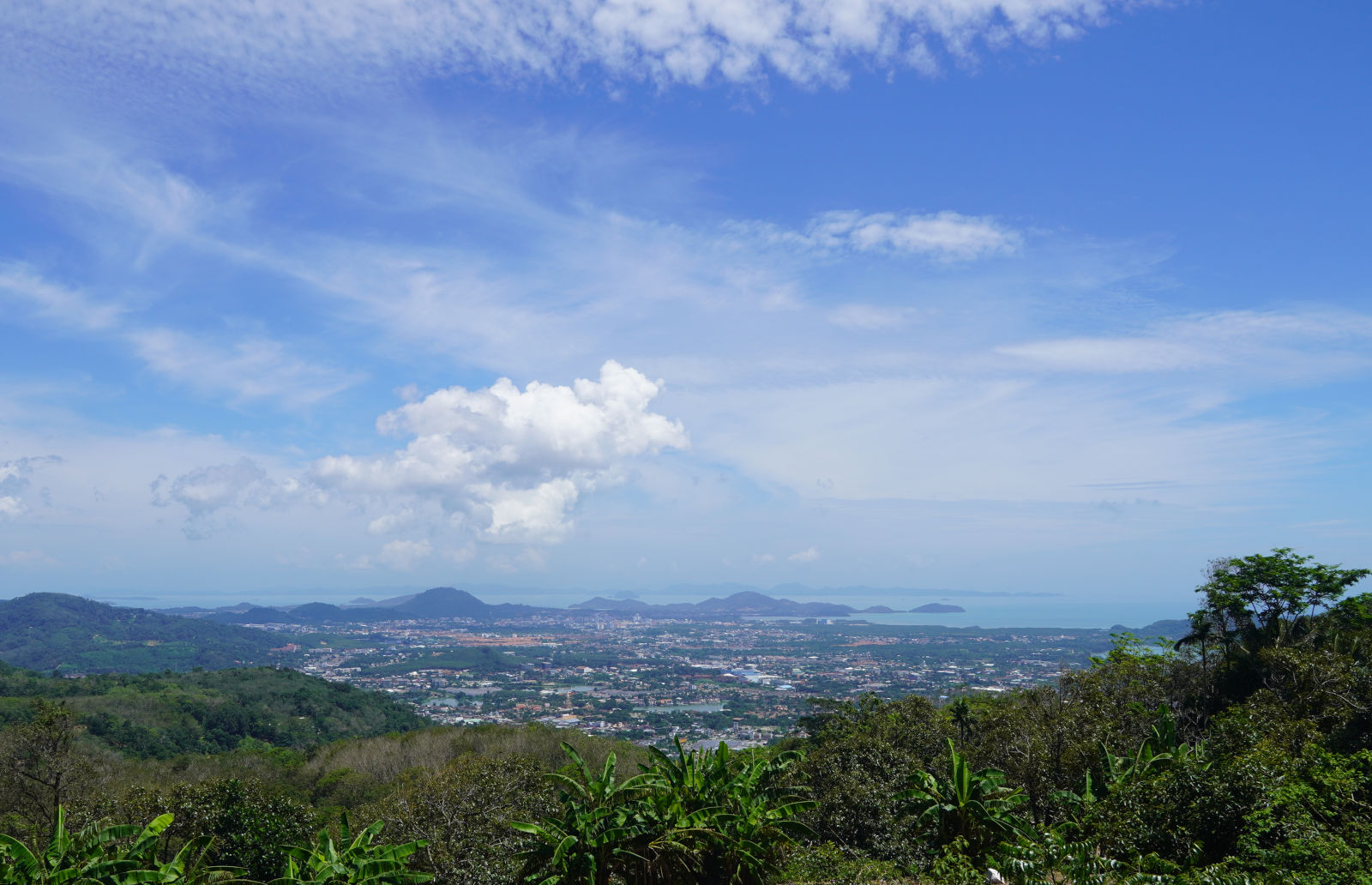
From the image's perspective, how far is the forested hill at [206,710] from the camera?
5562 cm

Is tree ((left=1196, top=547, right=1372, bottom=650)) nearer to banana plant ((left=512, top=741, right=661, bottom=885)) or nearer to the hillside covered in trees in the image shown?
the hillside covered in trees

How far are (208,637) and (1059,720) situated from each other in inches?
7885

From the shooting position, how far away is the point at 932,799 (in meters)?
12.1

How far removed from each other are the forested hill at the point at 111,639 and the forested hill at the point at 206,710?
218 feet

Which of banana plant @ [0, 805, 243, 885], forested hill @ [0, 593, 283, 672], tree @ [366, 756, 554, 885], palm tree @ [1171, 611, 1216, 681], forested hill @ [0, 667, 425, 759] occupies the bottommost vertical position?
forested hill @ [0, 593, 283, 672]

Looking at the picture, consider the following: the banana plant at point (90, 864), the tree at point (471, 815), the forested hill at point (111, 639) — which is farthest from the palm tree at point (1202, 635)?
the forested hill at point (111, 639)

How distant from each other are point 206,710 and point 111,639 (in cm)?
13026

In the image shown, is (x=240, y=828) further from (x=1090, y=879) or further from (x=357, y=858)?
(x=1090, y=879)

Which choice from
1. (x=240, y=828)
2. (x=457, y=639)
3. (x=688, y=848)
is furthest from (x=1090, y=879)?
(x=457, y=639)

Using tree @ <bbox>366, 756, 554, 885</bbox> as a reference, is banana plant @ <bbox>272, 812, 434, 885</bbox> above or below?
above

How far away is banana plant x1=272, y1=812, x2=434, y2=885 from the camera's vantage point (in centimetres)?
874

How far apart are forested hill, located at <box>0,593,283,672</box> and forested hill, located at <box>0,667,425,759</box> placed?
218 ft

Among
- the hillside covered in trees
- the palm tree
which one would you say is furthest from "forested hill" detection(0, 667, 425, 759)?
the palm tree

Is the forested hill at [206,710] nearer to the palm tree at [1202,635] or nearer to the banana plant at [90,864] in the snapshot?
the banana plant at [90,864]
